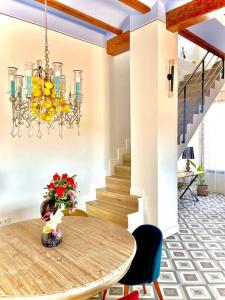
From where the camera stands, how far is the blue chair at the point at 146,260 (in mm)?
1828

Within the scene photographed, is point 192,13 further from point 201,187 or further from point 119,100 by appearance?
point 201,187

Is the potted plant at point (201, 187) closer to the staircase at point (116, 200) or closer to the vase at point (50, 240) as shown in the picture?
the staircase at point (116, 200)

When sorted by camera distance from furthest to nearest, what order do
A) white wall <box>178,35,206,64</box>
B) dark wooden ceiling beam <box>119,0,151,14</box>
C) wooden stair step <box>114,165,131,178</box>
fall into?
white wall <box>178,35,206,64</box> < wooden stair step <box>114,165,131,178</box> < dark wooden ceiling beam <box>119,0,151,14</box>

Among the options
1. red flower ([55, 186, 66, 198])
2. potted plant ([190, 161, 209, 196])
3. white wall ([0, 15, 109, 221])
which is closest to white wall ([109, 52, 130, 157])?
white wall ([0, 15, 109, 221])

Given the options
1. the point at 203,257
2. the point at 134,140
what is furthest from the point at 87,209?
the point at 203,257

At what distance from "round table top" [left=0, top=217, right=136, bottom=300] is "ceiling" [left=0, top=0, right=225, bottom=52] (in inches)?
117

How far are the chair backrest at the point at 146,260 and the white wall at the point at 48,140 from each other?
2.08m

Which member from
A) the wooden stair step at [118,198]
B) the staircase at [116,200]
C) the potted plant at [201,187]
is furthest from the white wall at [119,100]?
the potted plant at [201,187]

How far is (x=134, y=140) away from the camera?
3.71 m

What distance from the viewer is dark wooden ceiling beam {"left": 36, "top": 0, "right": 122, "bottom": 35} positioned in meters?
3.28

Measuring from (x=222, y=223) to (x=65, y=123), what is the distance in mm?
3290

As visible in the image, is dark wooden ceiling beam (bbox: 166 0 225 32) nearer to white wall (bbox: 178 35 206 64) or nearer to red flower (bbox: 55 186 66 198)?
red flower (bbox: 55 186 66 198)

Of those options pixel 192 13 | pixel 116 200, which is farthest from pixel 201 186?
pixel 192 13

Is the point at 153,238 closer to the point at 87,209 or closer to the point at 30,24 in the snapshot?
the point at 87,209
